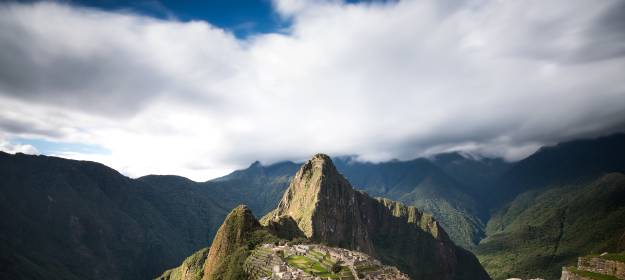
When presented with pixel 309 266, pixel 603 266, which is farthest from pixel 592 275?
pixel 309 266

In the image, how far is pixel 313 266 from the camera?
374 feet

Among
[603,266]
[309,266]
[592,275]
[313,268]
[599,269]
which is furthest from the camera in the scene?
[599,269]

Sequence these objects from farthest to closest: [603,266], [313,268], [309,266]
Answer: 1. [603,266]
2. [309,266]
3. [313,268]

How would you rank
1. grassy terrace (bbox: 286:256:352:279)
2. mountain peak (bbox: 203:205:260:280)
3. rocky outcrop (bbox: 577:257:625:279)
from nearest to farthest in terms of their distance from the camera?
grassy terrace (bbox: 286:256:352:279) → rocky outcrop (bbox: 577:257:625:279) → mountain peak (bbox: 203:205:260:280)

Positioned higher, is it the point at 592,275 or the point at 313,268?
the point at 313,268

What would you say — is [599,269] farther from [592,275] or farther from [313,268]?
[313,268]

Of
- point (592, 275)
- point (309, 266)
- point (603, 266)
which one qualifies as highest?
point (309, 266)

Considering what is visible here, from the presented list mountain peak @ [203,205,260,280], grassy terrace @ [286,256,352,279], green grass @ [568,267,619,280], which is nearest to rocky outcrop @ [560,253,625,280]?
green grass @ [568,267,619,280]

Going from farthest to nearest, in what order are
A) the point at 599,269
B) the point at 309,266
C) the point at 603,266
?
the point at 599,269
the point at 603,266
the point at 309,266

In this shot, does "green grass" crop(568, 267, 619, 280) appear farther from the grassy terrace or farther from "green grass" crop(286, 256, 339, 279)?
"green grass" crop(286, 256, 339, 279)

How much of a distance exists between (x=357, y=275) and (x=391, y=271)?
14805 mm

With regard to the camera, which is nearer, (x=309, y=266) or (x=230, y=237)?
(x=309, y=266)

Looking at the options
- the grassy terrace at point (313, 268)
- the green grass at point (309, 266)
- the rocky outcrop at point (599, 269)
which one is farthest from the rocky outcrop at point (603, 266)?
the green grass at point (309, 266)

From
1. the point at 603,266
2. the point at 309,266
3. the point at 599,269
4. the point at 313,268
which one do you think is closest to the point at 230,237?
the point at 309,266
